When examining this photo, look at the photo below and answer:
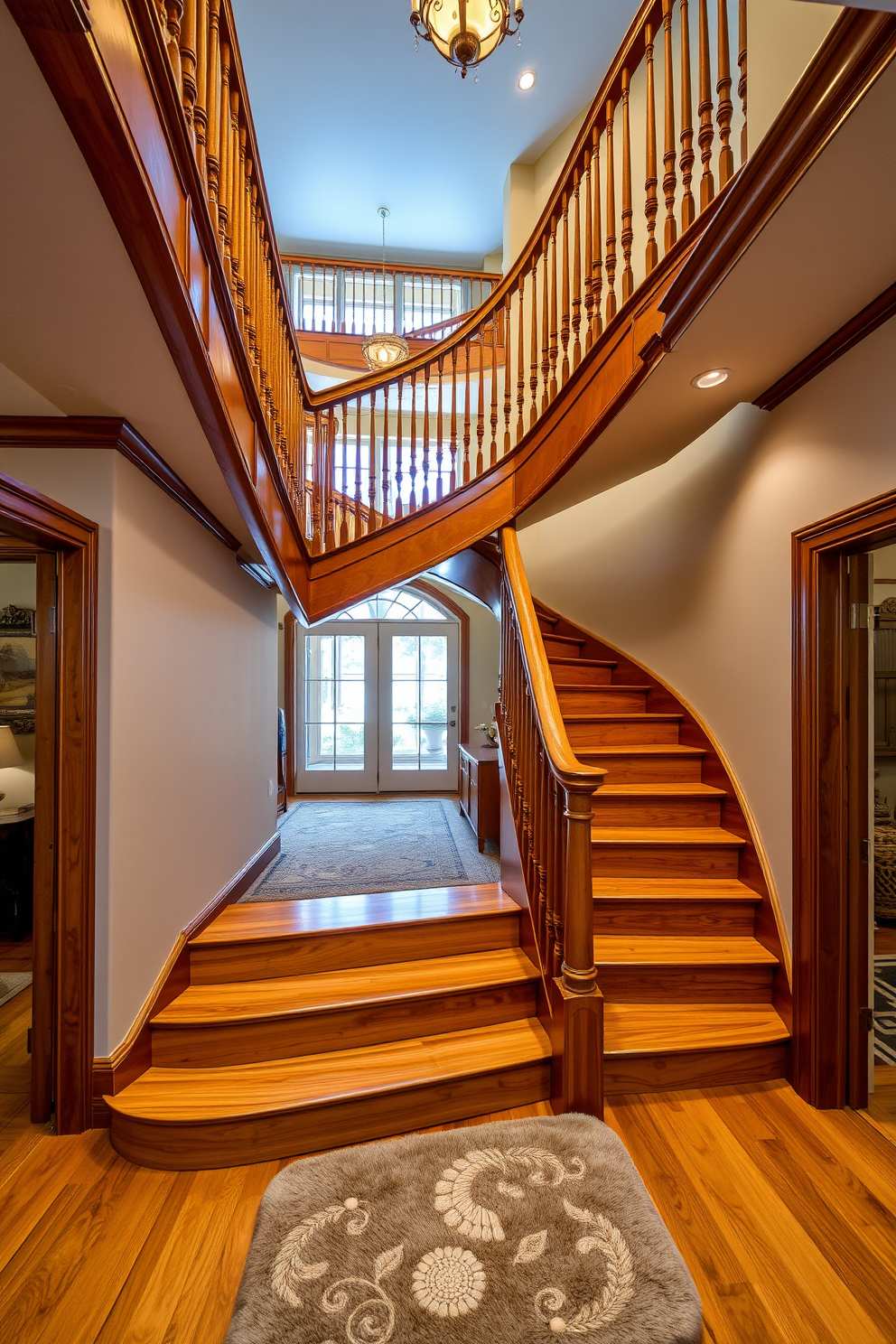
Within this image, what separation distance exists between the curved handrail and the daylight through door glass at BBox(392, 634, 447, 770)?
3.19 meters

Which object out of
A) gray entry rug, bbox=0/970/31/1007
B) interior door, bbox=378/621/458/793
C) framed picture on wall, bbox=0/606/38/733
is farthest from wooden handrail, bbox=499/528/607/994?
interior door, bbox=378/621/458/793

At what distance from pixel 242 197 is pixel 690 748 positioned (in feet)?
9.48

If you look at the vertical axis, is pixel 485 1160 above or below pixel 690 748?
below

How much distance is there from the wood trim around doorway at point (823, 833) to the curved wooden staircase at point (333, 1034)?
91 centimetres

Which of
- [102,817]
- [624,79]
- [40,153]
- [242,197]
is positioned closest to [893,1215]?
[102,817]

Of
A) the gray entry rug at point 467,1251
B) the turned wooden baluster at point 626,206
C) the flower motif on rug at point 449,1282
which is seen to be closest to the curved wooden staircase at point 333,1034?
the gray entry rug at point 467,1251

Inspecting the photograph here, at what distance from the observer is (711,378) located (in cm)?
215

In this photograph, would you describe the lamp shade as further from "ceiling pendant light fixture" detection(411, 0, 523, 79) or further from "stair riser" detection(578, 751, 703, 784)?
"ceiling pendant light fixture" detection(411, 0, 523, 79)

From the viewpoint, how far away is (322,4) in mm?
4141

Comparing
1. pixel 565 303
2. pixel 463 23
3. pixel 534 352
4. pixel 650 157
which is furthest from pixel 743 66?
pixel 463 23

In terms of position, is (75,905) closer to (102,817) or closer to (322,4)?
(102,817)

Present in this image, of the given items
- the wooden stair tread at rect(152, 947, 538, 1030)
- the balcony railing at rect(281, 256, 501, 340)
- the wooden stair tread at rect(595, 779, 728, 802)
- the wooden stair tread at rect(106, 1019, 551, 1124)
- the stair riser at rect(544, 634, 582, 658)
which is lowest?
the wooden stair tread at rect(106, 1019, 551, 1124)

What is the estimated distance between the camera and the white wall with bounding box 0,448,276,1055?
1.86 metres

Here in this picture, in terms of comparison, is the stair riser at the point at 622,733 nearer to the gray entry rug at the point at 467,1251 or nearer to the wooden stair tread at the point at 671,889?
the wooden stair tread at the point at 671,889
